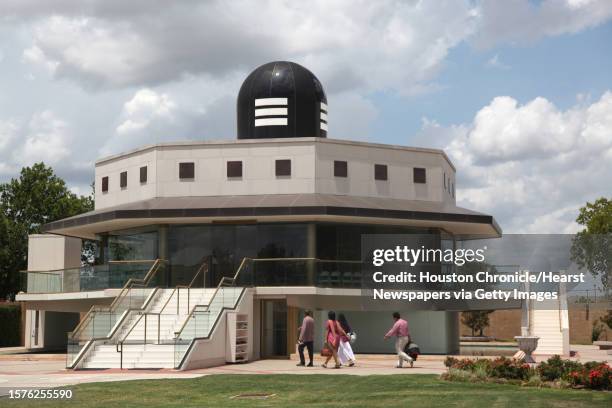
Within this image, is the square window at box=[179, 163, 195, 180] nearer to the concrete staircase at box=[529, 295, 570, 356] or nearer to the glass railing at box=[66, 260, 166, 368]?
the glass railing at box=[66, 260, 166, 368]

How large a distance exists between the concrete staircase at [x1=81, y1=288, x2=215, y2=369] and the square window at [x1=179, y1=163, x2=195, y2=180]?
251 inches

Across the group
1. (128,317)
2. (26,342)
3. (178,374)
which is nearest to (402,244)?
(128,317)

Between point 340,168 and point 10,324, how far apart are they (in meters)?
24.8

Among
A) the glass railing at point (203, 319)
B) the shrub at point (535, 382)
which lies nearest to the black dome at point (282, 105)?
the glass railing at point (203, 319)

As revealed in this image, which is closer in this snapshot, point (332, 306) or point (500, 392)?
point (500, 392)

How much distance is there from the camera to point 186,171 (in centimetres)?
3925

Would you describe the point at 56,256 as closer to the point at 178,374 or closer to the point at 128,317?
the point at 128,317

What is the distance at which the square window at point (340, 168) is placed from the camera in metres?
38.6

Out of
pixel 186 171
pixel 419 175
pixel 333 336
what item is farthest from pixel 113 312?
pixel 419 175

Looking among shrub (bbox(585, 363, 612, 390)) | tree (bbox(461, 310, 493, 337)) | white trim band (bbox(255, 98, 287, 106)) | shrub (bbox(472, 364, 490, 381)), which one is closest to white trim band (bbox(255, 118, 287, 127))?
white trim band (bbox(255, 98, 287, 106))

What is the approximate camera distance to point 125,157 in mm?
41469

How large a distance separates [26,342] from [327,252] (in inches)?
830

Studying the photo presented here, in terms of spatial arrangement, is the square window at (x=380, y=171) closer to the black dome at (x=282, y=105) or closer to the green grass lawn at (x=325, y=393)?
the black dome at (x=282, y=105)

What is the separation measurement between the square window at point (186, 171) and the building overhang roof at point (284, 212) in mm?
968
